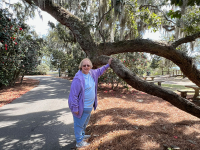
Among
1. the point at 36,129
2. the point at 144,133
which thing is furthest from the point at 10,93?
the point at 144,133

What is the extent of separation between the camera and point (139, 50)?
3.65 metres

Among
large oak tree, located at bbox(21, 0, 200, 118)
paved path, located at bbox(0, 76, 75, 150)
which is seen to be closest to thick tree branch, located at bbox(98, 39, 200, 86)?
large oak tree, located at bbox(21, 0, 200, 118)

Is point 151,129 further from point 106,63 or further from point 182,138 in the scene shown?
point 106,63

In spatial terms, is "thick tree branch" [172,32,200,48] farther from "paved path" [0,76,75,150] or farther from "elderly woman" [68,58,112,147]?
"paved path" [0,76,75,150]

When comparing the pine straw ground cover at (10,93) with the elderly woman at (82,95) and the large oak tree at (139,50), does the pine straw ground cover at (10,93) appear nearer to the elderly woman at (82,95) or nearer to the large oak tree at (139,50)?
the large oak tree at (139,50)

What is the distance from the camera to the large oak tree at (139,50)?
266cm

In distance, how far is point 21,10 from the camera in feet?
32.0

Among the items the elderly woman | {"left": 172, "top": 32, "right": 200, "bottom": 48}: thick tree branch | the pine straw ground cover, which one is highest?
{"left": 172, "top": 32, "right": 200, "bottom": 48}: thick tree branch

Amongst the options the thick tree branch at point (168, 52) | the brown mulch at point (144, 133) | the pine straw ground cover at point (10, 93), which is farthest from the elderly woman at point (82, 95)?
the pine straw ground cover at point (10, 93)

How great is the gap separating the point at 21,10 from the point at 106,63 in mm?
10174

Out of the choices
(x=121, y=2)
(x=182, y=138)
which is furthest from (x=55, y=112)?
(x=121, y=2)

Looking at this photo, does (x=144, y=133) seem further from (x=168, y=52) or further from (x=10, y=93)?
(x=10, y=93)

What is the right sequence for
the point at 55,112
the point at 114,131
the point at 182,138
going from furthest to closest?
the point at 55,112, the point at 114,131, the point at 182,138

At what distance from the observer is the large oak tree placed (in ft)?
8.73
